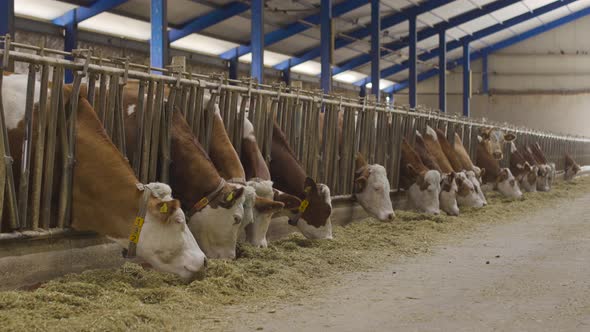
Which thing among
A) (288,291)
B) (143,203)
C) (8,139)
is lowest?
(288,291)

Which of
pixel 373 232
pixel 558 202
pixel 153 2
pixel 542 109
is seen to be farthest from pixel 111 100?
pixel 542 109

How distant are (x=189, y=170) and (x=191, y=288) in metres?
1.52

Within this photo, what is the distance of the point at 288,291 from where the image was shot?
5629 mm

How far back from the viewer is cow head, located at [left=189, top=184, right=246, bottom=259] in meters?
6.28

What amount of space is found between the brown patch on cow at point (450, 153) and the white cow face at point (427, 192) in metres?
2.03

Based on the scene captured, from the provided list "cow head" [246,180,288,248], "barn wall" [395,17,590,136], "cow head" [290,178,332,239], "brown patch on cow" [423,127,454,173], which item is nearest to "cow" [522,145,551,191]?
"brown patch on cow" [423,127,454,173]

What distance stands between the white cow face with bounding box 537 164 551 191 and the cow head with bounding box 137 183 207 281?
47.4 ft

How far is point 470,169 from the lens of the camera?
1417 centimetres

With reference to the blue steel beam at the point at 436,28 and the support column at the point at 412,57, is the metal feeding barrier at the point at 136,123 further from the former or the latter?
the blue steel beam at the point at 436,28

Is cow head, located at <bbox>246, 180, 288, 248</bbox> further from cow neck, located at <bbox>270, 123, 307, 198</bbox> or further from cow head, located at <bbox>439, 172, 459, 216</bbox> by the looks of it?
cow head, located at <bbox>439, 172, 459, 216</bbox>

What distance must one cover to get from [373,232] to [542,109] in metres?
28.9

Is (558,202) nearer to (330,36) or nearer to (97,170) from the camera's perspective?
(330,36)

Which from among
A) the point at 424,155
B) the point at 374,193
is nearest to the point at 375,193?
the point at 374,193

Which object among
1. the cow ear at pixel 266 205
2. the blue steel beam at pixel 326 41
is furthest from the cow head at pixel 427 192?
the blue steel beam at pixel 326 41
